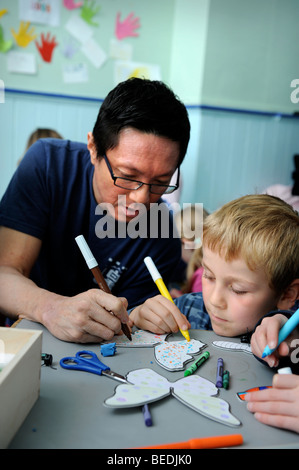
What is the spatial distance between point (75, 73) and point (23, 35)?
1.20ft

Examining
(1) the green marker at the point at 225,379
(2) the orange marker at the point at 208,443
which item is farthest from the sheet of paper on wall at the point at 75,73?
(2) the orange marker at the point at 208,443

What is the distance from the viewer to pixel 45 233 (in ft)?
3.41

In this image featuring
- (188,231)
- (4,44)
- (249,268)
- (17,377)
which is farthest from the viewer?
Result: (4,44)

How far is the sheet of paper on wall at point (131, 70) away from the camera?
2783mm

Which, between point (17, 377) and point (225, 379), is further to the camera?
point (225, 379)

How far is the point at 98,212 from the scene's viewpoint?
1.06 metres

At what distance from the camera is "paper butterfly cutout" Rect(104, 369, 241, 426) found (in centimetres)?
49

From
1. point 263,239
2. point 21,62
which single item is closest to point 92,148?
point 263,239

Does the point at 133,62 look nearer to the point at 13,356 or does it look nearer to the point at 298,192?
the point at 298,192

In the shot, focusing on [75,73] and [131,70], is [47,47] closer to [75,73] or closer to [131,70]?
[75,73]

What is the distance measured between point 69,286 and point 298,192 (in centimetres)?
202

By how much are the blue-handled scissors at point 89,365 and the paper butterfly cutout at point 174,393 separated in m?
0.02

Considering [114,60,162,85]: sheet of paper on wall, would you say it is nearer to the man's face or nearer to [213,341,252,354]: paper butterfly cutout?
the man's face
